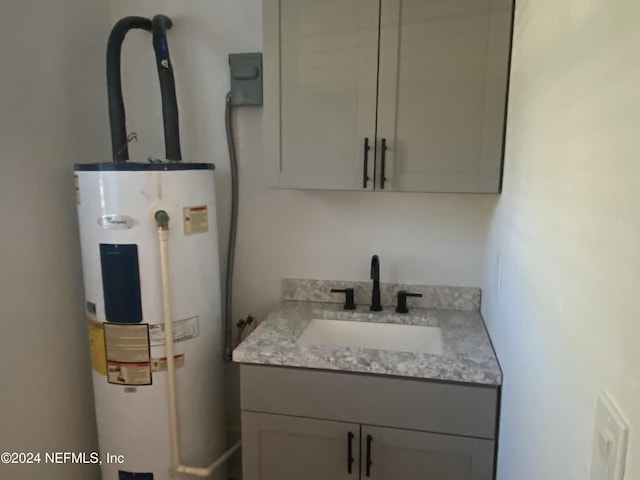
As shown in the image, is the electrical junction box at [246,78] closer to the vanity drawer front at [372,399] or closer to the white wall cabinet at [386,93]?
the white wall cabinet at [386,93]

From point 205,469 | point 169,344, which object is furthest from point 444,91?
point 205,469

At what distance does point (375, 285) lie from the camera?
1.93m

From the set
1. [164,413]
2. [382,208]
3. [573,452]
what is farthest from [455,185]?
[164,413]

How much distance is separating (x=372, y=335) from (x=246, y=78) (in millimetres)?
1181

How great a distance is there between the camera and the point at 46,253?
1752 millimetres

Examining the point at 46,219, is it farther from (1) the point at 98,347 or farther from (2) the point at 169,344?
(2) the point at 169,344

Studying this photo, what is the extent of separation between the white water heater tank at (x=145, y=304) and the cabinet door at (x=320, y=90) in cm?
34

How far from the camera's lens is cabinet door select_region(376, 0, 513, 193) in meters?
1.50

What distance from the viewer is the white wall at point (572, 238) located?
1.90 ft

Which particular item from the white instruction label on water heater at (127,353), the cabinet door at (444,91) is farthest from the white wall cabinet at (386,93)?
the white instruction label on water heater at (127,353)

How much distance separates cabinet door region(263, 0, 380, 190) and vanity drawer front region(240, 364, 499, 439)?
67cm

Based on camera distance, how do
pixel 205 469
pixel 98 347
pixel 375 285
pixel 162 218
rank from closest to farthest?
1. pixel 162 218
2. pixel 98 347
3. pixel 205 469
4. pixel 375 285

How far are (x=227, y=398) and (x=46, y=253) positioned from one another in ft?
3.43

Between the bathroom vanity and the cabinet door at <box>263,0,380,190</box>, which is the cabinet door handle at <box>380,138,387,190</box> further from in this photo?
the bathroom vanity
